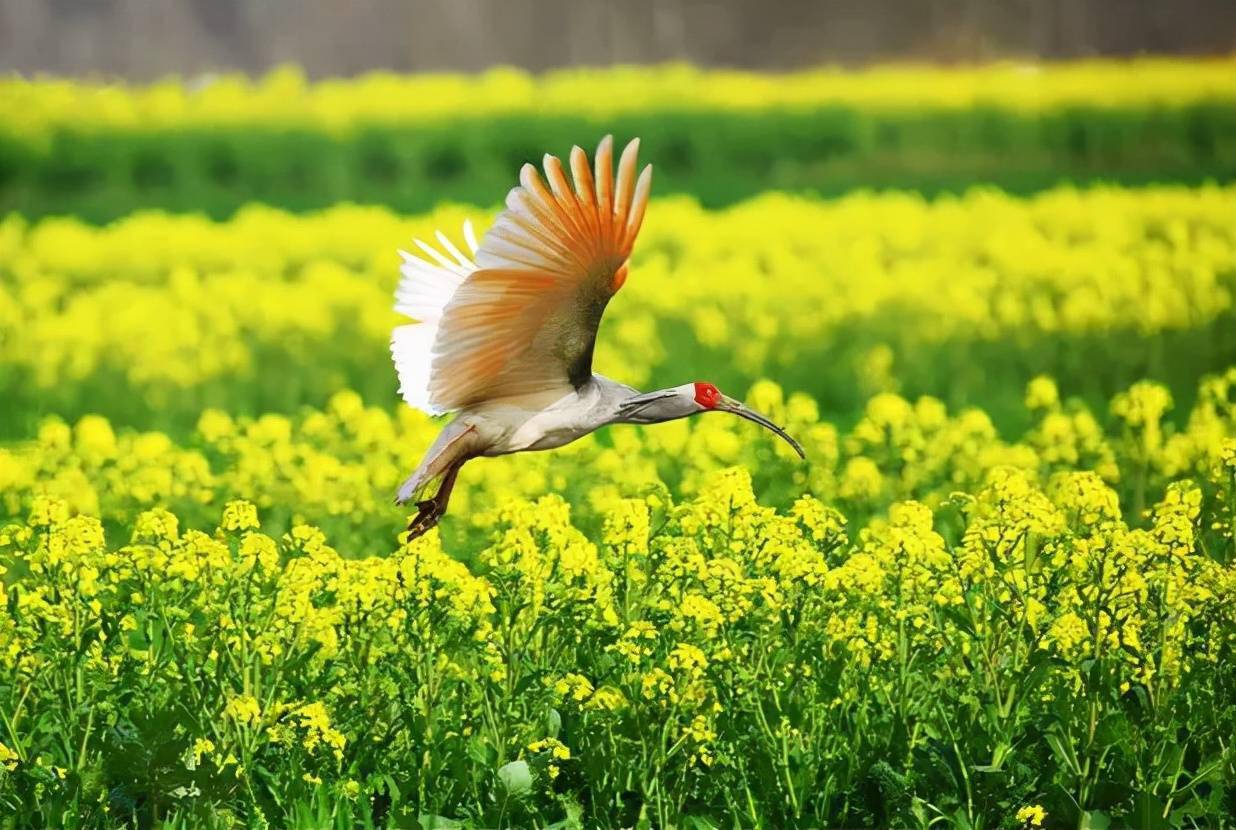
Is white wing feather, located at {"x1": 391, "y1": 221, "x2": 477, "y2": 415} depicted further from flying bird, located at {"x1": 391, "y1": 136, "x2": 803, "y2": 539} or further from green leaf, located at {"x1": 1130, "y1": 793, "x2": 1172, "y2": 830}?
green leaf, located at {"x1": 1130, "y1": 793, "x2": 1172, "y2": 830}

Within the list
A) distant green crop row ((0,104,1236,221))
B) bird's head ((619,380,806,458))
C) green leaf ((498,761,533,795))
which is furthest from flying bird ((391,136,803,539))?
distant green crop row ((0,104,1236,221))

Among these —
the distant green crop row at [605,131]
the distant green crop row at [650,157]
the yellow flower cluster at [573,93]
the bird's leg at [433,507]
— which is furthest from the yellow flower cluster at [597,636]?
the distant green crop row at [650,157]

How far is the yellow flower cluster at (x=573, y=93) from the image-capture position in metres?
7.82

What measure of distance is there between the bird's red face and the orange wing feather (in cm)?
21

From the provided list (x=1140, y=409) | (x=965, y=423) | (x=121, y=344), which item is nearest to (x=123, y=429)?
(x=121, y=344)

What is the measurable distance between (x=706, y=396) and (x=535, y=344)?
0.32m

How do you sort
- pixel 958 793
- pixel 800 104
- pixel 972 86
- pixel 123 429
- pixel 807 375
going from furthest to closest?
1. pixel 800 104
2. pixel 972 86
3. pixel 807 375
4. pixel 123 429
5. pixel 958 793

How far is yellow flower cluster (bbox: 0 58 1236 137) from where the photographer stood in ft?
25.6

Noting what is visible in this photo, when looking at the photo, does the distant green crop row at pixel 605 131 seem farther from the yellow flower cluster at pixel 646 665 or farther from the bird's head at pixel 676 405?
the bird's head at pixel 676 405

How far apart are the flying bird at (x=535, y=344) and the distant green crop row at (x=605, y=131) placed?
4.15m

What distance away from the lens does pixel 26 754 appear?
4328 mm

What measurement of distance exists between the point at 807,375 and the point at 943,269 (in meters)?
1.26

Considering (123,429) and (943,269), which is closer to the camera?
(123,429)

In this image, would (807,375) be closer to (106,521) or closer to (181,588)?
(106,521)
